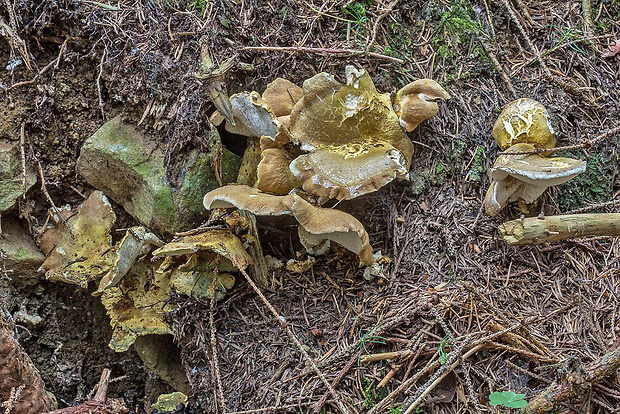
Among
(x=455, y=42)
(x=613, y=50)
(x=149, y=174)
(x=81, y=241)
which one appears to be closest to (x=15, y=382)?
(x=81, y=241)

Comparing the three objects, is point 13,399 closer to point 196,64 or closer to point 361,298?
point 361,298

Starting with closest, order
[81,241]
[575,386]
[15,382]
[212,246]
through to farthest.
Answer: [575,386]
[15,382]
[212,246]
[81,241]

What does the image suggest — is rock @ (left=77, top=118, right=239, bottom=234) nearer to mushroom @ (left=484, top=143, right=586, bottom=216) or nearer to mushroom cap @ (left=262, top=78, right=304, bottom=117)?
mushroom cap @ (left=262, top=78, right=304, bottom=117)

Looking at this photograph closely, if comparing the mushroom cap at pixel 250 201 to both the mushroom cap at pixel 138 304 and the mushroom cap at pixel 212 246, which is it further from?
the mushroom cap at pixel 138 304

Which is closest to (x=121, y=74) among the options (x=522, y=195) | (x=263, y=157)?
(x=263, y=157)

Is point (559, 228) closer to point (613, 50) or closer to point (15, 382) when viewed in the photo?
point (613, 50)

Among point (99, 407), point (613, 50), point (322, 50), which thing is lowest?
point (99, 407)
